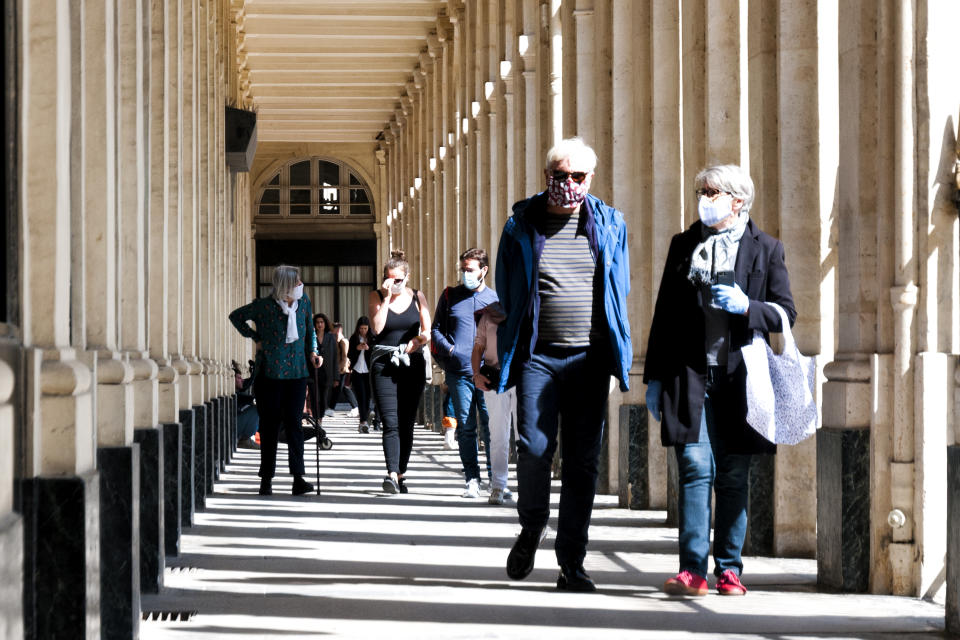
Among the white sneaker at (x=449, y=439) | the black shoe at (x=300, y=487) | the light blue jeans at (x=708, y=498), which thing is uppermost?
the light blue jeans at (x=708, y=498)

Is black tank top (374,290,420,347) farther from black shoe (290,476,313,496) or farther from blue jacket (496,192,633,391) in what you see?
blue jacket (496,192,633,391)

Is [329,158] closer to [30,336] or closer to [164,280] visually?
[164,280]

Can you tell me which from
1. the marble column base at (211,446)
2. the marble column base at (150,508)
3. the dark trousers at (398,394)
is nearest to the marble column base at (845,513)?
the marble column base at (150,508)

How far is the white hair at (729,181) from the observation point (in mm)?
6902

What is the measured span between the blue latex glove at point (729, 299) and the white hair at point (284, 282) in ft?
19.6

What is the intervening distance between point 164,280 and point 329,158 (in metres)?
40.6

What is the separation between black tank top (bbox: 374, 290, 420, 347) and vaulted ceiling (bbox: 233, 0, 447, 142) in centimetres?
1454

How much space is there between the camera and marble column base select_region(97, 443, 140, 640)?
19.1ft

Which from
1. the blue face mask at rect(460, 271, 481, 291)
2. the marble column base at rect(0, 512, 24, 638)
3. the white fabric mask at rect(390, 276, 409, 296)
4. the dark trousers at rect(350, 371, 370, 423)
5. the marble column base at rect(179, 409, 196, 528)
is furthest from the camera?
the dark trousers at rect(350, 371, 370, 423)

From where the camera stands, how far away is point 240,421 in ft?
66.4

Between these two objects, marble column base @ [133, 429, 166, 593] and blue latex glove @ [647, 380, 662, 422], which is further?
marble column base @ [133, 429, 166, 593]

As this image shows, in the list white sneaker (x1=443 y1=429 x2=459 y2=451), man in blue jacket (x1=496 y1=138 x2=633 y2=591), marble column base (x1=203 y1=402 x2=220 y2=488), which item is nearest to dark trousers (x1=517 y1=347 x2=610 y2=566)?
man in blue jacket (x1=496 y1=138 x2=633 y2=591)

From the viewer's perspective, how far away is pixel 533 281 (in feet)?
23.1

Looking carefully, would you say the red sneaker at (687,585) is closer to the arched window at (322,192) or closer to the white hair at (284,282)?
the white hair at (284,282)
